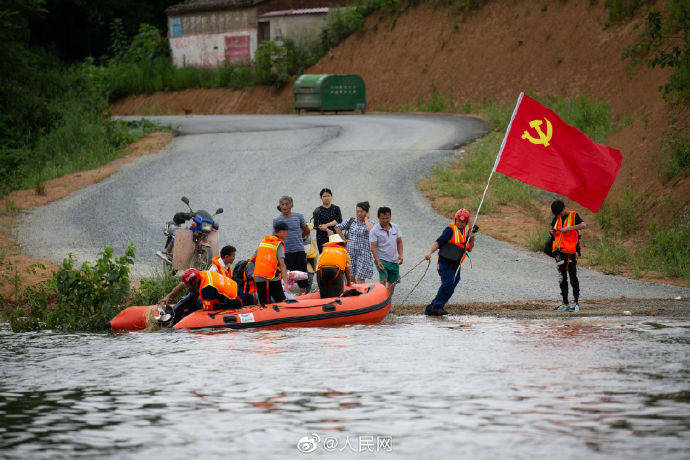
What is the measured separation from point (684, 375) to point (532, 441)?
2825mm

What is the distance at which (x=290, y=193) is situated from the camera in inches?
941

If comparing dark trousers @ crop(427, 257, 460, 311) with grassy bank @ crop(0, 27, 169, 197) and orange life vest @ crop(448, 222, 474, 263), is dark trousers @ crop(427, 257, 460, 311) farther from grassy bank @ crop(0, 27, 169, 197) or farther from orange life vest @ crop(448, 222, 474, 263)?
grassy bank @ crop(0, 27, 169, 197)

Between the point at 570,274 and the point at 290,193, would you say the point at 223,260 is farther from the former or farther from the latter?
the point at 290,193

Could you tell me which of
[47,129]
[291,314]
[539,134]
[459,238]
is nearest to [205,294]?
[291,314]

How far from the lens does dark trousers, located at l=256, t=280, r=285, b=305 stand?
1311cm

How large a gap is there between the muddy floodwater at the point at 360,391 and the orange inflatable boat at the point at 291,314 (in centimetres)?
15

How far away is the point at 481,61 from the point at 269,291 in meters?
30.7

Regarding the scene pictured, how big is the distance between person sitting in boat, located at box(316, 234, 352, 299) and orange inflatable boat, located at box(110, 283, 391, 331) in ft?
0.80

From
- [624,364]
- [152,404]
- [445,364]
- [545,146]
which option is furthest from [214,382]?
[545,146]

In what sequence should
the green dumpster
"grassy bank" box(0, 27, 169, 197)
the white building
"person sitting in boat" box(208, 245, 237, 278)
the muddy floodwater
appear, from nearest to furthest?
the muddy floodwater < "person sitting in boat" box(208, 245, 237, 278) < "grassy bank" box(0, 27, 169, 197) < the green dumpster < the white building

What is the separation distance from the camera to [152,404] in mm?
9203

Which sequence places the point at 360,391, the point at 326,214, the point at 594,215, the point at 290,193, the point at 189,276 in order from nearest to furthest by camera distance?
the point at 360,391 → the point at 189,276 → the point at 326,214 → the point at 594,215 → the point at 290,193

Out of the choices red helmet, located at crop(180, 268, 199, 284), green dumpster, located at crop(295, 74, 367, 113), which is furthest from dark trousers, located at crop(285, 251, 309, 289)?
green dumpster, located at crop(295, 74, 367, 113)

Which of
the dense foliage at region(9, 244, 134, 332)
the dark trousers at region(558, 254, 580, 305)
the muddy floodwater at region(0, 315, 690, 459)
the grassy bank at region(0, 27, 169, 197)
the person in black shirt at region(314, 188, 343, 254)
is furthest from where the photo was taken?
the grassy bank at region(0, 27, 169, 197)
